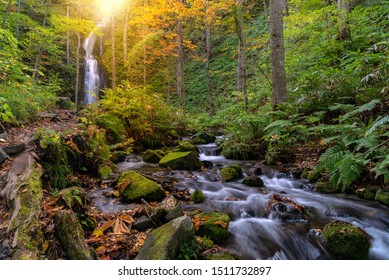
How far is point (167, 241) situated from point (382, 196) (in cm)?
372

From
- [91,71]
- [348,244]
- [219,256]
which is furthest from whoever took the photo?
[91,71]

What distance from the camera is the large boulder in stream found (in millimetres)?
2500

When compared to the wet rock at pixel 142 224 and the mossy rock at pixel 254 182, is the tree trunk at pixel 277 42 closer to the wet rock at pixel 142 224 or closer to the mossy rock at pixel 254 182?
the mossy rock at pixel 254 182

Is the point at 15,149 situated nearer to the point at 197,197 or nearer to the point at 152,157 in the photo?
the point at 197,197

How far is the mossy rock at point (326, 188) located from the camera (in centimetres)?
477

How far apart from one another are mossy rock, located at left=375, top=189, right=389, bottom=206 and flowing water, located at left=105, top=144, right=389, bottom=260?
12 cm

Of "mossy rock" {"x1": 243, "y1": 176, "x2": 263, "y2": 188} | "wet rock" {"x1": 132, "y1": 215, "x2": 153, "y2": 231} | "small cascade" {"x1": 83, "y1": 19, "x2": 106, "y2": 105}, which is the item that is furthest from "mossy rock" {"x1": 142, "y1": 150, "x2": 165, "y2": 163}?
"small cascade" {"x1": 83, "y1": 19, "x2": 106, "y2": 105}

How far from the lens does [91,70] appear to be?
71.6ft

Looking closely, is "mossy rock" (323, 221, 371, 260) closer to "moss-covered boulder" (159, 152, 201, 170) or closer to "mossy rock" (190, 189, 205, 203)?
"mossy rock" (190, 189, 205, 203)

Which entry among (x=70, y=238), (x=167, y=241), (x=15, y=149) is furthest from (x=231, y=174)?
(x=15, y=149)

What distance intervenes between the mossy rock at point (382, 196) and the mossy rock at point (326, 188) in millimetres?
642

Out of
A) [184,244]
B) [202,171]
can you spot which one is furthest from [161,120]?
[184,244]

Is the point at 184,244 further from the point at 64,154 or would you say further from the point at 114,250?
the point at 64,154

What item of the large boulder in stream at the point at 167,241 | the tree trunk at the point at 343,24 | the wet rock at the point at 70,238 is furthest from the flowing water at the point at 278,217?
the tree trunk at the point at 343,24
